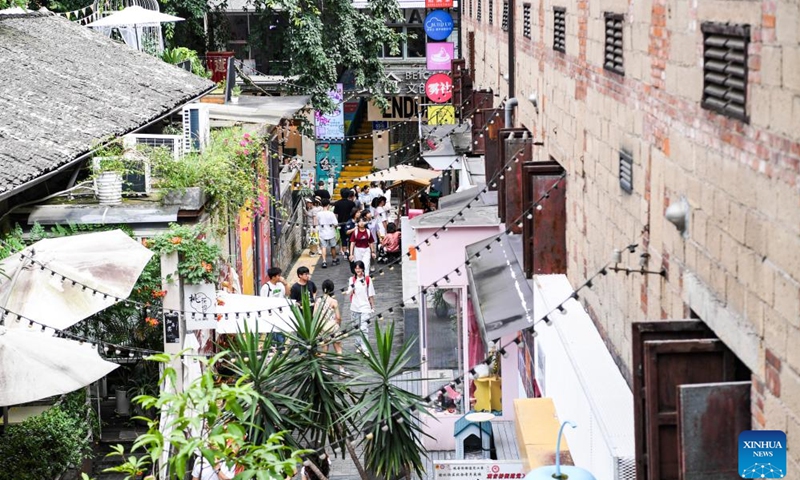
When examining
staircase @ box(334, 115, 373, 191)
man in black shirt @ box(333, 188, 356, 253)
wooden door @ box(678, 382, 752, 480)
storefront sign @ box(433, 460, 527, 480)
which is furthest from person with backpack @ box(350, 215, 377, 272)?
wooden door @ box(678, 382, 752, 480)

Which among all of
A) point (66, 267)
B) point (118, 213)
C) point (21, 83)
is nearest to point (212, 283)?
point (118, 213)

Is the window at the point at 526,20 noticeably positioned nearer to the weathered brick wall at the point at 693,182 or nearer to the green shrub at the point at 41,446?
the weathered brick wall at the point at 693,182

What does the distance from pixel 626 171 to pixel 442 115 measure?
970 inches

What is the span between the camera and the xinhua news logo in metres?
6.02

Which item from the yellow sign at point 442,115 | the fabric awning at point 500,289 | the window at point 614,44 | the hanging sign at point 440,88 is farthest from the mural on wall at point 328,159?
the window at point 614,44

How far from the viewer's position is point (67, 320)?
12.3 m

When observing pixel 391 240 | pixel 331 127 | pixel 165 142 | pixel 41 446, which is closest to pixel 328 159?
pixel 331 127

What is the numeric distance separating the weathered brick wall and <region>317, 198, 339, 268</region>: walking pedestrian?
14311mm

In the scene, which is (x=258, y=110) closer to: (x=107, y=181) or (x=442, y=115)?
(x=107, y=181)

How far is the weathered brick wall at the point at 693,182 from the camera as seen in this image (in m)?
5.82

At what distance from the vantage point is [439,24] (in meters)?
36.4

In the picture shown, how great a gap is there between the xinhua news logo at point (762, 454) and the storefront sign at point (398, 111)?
35.7 metres

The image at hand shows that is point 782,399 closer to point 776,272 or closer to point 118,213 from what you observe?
point 776,272

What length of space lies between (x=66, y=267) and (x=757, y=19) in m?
8.38
